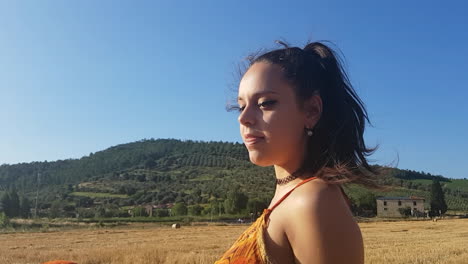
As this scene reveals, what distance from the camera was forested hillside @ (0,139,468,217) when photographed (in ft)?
296

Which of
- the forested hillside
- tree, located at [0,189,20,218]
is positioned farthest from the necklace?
tree, located at [0,189,20,218]

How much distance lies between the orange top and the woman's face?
0.56 ft

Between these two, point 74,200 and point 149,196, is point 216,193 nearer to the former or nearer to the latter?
point 149,196

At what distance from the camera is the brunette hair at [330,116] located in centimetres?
142

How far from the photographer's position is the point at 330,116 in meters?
1.47

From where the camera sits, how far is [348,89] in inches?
62.1

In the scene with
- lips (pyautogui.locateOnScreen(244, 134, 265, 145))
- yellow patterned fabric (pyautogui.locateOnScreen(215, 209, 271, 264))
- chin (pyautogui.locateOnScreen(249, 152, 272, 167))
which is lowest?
yellow patterned fabric (pyautogui.locateOnScreen(215, 209, 271, 264))

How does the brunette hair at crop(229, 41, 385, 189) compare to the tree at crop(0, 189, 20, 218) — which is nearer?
the brunette hair at crop(229, 41, 385, 189)

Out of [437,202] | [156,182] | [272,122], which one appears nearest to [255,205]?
[437,202]

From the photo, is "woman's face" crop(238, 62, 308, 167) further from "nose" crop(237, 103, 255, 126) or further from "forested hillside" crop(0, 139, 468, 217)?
"forested hillside" crop(0, 139, 468, 217)

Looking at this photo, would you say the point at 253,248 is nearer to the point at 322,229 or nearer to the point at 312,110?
the point at 322,229

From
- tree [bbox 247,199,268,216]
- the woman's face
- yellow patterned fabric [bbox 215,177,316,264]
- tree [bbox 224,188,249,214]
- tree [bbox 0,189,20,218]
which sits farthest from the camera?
tree [bbox 0,189,20,218]

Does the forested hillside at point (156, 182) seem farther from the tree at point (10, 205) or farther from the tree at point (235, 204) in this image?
the tree at point (10, 205)

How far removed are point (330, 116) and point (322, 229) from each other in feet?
1.59
